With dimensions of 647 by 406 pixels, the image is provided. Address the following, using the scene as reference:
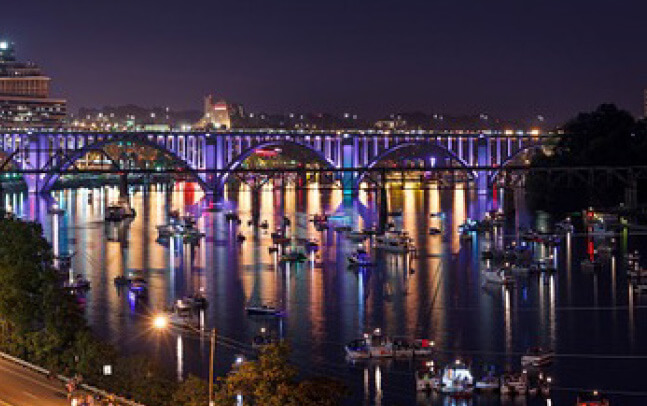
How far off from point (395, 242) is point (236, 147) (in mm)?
41620

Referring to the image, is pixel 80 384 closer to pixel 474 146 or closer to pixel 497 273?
pixel 497 273

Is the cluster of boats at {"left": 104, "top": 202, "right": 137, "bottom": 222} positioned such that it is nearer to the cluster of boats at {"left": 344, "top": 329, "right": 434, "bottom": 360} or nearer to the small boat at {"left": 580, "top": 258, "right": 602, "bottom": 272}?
the small boat at {"left": 580, "top": 258, "right": 602, "bottom": 272}

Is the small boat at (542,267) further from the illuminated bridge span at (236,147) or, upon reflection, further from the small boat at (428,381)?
the illuminated bridge span at (236,147)

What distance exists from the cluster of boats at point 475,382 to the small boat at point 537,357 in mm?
709

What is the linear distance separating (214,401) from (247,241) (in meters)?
34.3

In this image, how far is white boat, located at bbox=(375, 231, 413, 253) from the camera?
45.6m

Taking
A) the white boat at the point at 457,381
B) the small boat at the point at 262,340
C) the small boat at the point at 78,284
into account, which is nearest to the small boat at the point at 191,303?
the small boat at the point at 262,340

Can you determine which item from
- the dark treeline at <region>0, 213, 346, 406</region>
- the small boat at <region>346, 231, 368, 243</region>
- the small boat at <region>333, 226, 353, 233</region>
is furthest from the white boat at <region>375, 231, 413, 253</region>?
the dark treeline at <region>0, 213, 346, 406</region>

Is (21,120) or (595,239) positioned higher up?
(21,120)

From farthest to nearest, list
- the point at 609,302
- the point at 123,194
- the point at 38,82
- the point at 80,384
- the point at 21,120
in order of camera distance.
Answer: the point at 38,82, the point at 21,120, the point at 123,194, the point at 609,302, the point at 80,384

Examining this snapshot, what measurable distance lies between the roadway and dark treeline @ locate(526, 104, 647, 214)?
4680 cm

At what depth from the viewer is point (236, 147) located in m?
86.5

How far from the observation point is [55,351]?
801 inches

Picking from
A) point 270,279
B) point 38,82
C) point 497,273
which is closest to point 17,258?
point 270,279
